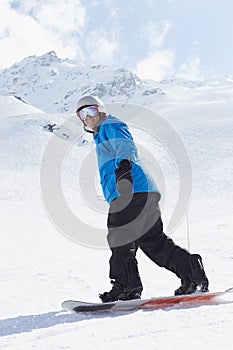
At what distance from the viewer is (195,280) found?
319 cm

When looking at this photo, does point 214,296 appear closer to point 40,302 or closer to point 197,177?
point 40,302

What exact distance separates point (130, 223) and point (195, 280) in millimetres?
654

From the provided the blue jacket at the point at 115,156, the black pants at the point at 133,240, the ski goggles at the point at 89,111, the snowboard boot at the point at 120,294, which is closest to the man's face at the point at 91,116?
the ski goggles at the point at 89,111

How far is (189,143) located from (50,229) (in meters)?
24.4

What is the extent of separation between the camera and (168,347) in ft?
6.04

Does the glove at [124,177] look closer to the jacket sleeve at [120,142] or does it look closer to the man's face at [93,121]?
the jacket sleeve at [120,142]

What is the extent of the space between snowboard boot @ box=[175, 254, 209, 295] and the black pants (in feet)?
0.13

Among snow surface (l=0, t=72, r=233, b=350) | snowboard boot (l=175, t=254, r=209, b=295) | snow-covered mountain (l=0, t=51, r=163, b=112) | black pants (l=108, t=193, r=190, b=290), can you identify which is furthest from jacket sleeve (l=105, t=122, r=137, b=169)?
snow-covered mountain (l=0, t=51, r=163, b=112)

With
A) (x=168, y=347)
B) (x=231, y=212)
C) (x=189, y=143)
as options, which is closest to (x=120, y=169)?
(x=168, y=347)

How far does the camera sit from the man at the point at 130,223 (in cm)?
319

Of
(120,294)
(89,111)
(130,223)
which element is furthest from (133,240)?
(89,111)

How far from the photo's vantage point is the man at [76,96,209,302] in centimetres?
319

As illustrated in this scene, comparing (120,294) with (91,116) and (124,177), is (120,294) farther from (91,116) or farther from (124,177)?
(91,116)

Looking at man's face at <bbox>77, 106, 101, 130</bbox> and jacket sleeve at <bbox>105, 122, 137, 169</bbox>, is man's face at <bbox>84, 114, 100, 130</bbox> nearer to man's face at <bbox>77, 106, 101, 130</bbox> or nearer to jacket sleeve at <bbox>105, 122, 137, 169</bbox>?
man's face at <bbox>77, 106, 101, 130</bbox>
